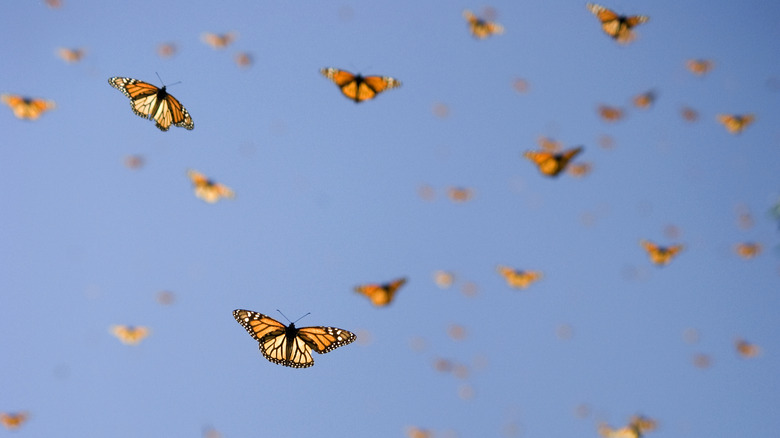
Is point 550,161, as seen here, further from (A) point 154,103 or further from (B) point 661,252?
(A) point 154,103

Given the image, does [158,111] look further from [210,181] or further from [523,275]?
[523,275]

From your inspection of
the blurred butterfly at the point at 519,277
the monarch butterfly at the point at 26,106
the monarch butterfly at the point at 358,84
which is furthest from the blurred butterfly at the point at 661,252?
the monarch butterfly at the point at 26,106

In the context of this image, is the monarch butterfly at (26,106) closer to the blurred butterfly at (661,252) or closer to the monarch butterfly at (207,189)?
the monarch butterfly at (207,189)

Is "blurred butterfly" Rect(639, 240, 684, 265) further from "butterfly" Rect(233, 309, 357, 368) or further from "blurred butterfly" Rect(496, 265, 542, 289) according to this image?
"butterfly" Rect(233, 309, 357, 368)

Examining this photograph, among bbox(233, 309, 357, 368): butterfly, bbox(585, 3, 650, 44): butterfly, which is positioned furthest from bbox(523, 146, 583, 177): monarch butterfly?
bbox(233, 309, 357, 368): butterfly

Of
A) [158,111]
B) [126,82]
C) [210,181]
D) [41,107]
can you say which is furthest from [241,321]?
[41,107]

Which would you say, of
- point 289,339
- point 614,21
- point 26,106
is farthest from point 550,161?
point 26,106

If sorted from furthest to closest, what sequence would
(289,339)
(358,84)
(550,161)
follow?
(550,161), (358,84), (289,339)
